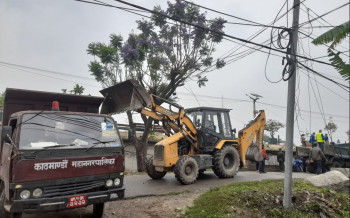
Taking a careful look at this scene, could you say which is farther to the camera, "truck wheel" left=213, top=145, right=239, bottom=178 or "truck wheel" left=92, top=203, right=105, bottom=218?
"truck wheel" left=213, top=145, right=239, bottom=178

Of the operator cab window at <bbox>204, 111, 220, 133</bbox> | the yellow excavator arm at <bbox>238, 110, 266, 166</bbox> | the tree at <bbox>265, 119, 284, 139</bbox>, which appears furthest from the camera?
the tree at <bbox>265, 119, 284, 139</bbox>

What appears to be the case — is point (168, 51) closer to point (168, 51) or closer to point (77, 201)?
point (168, 51)

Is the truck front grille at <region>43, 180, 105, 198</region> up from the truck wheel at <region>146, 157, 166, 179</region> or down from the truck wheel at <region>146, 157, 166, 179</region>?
up

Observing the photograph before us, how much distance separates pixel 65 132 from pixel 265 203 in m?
5.29

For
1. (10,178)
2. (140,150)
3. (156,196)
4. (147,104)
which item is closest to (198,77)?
(140,150)

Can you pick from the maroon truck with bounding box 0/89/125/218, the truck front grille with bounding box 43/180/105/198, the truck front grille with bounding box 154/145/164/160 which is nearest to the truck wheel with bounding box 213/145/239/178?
the truck front grille with bounding box 154/145/164/160

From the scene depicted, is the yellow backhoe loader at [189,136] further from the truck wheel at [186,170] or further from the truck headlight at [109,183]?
the truck headlight at [109,183]

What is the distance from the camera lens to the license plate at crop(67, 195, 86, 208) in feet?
16.6

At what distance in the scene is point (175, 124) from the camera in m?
10.8

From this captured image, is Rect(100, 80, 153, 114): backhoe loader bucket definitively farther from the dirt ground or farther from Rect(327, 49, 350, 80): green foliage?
Rect(327, 49, 350, 80): green foliage

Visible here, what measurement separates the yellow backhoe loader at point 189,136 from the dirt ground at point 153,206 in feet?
6.24

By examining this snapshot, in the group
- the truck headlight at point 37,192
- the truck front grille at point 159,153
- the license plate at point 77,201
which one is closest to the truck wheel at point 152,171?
the truck front grille at point 159,153

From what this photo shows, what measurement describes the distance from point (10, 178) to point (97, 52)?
10.4 meters

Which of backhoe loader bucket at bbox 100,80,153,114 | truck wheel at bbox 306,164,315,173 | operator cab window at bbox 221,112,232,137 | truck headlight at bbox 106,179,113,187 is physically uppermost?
backhoe loader bucket at bbox 100,80,153,114
